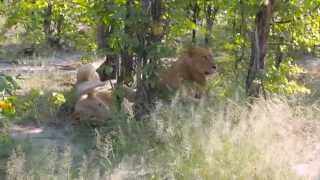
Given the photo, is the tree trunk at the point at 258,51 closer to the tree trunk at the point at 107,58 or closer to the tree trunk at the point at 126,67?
the tree trunk at the point at 126,67

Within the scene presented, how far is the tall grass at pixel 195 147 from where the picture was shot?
15.3 feet

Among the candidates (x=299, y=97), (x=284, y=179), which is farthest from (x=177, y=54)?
(x=284, y=179)

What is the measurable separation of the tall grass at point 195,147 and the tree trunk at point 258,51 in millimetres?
700

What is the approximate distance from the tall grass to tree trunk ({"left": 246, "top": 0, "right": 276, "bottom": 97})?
2.30ft

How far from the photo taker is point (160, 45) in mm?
6215

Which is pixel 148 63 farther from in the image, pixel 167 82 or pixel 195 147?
pixel 195 147

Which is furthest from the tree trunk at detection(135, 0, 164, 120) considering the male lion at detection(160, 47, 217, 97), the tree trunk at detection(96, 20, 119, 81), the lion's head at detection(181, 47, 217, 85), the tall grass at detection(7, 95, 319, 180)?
the tree trunk at detection(96, 20, 119, 81)

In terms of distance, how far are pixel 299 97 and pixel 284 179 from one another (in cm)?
333

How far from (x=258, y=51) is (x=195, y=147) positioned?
7.82 ft

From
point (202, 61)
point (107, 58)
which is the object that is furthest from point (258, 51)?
point (107, 58)

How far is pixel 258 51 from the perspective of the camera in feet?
23.1

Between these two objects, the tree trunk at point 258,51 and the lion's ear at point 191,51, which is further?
the lion's ear at point 191,51

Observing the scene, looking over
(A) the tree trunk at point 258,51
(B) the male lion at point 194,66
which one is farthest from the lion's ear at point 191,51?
(A) the tree trunk at point 258,51

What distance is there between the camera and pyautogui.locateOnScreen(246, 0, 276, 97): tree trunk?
22.7 feet
